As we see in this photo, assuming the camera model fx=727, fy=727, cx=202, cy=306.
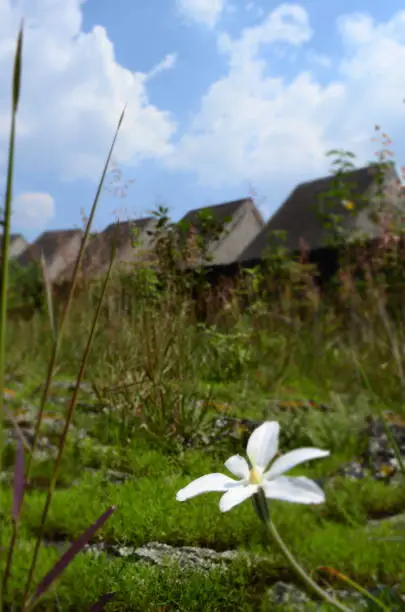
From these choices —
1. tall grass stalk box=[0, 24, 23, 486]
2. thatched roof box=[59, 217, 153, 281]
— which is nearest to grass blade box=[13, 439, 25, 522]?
tall grass stalk box=[0, 24, 23, 486]

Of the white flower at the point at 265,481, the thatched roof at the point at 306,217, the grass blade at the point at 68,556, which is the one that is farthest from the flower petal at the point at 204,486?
the thatched roof at the point at 306,217

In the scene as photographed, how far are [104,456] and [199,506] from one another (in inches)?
40.9

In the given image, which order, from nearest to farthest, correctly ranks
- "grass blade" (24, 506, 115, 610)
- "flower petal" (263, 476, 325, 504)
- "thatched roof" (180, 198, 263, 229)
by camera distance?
"flower petal" (263, 476, 325, 504)
"grass blade" (24, 506, 115, 610)
"thatched roof" (180, 198, 263, 229)

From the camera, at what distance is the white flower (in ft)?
2.31

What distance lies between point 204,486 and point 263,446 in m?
0.10

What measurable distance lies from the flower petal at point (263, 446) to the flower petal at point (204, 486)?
4 centimetres

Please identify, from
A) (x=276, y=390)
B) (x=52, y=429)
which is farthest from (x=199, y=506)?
(x=276, y=390)

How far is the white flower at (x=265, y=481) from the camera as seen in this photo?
27.8 inches

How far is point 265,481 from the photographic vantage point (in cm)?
77

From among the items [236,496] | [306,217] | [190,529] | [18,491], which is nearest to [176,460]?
[190,529]

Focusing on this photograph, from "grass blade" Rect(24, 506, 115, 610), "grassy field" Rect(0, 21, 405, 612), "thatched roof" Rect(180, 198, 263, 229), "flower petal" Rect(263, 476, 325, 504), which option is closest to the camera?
"flower petal" Rect(263, 476, 325, 504)

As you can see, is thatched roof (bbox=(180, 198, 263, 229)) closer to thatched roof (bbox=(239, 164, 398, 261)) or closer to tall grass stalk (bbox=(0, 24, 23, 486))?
tall grass stalk (bbox=(0, 24, 23, 486))

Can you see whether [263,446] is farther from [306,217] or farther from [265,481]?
[306,217]

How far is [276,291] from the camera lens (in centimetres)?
779
